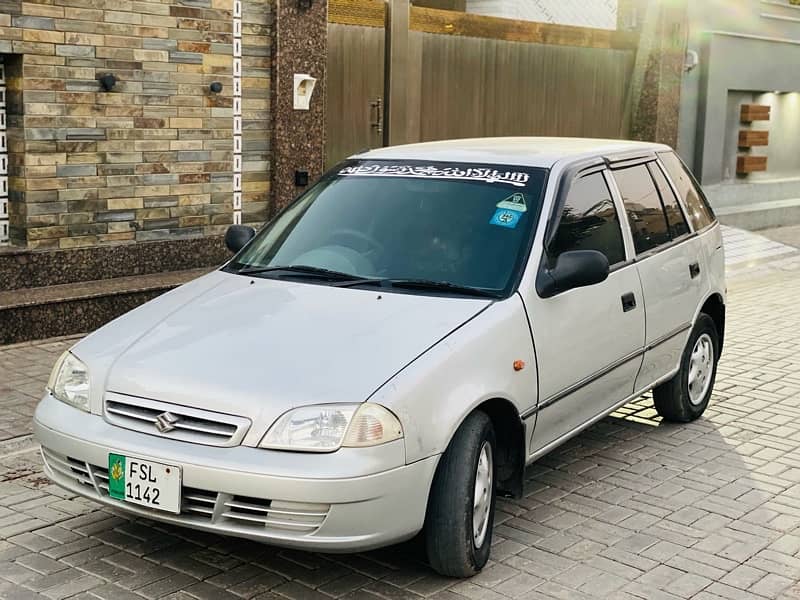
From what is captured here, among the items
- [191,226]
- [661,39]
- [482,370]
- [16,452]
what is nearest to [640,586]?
[482,370]

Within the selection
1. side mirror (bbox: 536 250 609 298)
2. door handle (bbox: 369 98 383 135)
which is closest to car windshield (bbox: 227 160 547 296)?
side mirror (bbox: 536 250 609 298)

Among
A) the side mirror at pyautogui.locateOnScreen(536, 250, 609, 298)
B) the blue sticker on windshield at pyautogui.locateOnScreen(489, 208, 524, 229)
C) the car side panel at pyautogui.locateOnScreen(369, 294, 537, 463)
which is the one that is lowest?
the car side panel at pyautogui.locateOnScreen(369, 294, 537, 463)

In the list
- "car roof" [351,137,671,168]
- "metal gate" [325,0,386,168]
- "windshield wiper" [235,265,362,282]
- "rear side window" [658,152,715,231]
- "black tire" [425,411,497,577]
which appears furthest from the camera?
"metal gate" [325,0,386,168]

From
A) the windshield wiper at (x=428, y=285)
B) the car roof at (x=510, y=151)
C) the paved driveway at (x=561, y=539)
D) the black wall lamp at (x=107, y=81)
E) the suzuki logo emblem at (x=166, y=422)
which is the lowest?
the paved driveway at (x=561, y=539)

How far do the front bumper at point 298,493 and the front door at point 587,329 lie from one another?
1.05m

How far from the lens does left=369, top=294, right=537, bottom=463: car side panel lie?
4312 millimetres

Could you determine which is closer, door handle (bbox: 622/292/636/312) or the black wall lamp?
door handle (bbox: 622/292/636/312)

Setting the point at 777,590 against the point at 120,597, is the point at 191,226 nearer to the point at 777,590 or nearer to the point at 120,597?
the point at 120,597

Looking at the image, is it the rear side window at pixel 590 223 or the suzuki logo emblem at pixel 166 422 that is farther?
the rear side window at pixel 590 223

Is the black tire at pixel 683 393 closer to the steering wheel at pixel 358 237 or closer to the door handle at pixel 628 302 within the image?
the door handle at pixel 628 302

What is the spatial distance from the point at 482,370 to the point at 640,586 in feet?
3.54

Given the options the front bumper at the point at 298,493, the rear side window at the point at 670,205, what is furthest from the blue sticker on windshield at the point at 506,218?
the rear side window at the point at 670,205

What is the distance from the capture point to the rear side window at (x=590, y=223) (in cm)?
559

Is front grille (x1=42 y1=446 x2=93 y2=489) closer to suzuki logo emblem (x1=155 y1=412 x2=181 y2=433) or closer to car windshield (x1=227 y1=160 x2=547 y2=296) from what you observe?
suzuki logo emblem (x1=155 y1=412 x2=181 y2=433)
